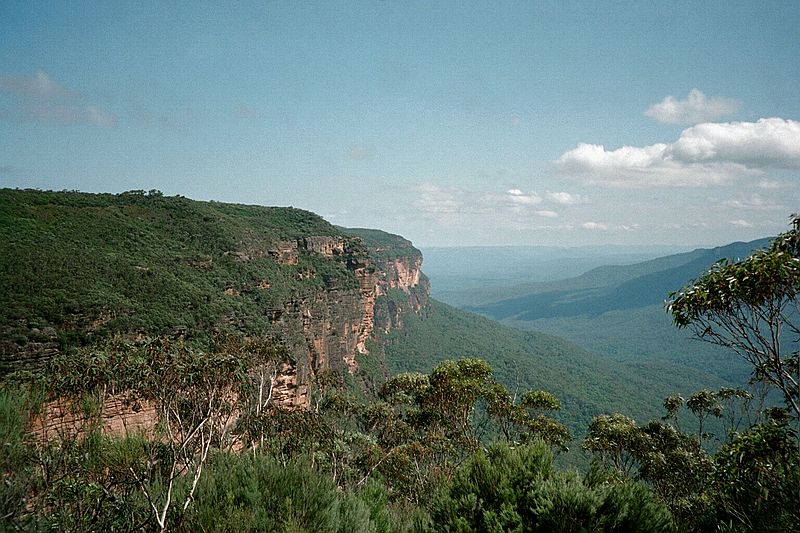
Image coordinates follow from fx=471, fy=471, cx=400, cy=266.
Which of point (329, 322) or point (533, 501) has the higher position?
point (533, 501)

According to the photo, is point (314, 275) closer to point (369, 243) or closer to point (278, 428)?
point (278, 428)

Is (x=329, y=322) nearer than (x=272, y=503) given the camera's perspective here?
No

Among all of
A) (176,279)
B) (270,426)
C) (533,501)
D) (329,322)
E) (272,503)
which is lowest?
(329,322)

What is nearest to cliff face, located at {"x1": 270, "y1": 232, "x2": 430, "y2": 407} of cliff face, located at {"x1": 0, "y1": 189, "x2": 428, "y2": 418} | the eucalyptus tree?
cliff face, located at {"x1": 0, "y1": 189, "x2": 428, "y2": 418}

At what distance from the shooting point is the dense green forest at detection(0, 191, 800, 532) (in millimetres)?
8633

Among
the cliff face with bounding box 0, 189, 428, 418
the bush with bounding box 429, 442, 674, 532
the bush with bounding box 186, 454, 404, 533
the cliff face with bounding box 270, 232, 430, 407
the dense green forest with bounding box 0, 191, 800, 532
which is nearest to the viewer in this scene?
the bush with bounding box 429, 442, 674, 532

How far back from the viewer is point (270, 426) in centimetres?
1698

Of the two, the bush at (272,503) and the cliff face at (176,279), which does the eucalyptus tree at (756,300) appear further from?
the cliff face at (176,279)

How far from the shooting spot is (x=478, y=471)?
10109 millimetres

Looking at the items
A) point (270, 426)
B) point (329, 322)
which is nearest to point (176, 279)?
point (270, 426)

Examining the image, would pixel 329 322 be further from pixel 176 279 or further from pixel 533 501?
pixel 533 501

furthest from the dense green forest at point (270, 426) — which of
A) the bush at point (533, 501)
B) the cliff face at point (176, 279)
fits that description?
the cliff face at point (176, 279)

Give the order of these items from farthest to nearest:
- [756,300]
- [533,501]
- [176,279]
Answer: [176,279] < [533,501] < [756,300]

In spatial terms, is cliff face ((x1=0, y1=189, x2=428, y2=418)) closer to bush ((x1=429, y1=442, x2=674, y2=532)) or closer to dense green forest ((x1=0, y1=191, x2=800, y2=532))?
dense green forest ((x1=0, y1=191, x2=800, y2=532))
